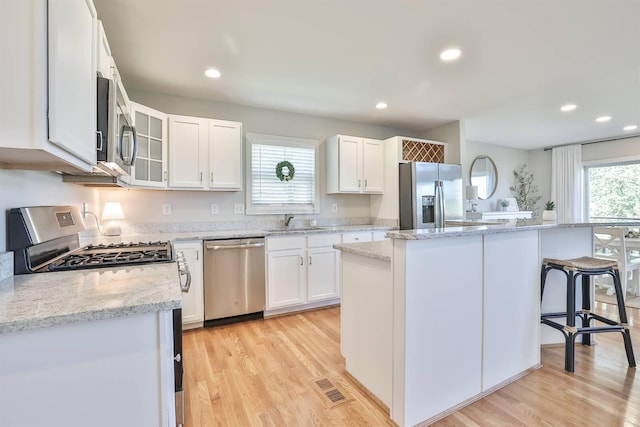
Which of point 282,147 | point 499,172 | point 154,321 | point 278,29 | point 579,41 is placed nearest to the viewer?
point 154,321

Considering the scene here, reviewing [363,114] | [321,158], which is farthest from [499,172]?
[321,158]

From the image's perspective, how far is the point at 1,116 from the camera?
2.75 ft

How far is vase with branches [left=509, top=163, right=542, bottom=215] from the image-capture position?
6277 mm

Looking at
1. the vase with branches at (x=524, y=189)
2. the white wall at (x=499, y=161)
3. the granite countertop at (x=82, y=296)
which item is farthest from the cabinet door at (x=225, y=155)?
the vase with branches at (x=524, y=189)

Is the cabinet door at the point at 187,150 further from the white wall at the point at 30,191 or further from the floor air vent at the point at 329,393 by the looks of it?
the floor air vent at the point at 329,393

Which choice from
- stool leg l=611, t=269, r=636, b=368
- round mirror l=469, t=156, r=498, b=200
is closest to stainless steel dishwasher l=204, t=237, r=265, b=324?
stool leg l=611, t=269, r=636, b=368

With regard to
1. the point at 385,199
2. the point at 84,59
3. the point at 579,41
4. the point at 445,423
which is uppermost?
the point at 579,41

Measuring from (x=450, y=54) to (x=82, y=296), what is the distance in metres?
2.84

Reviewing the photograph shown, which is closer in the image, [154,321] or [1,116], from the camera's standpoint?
[1,116]

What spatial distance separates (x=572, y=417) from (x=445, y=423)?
0.73m

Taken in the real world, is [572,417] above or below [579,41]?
below

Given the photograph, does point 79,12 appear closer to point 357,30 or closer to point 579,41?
point 357,30

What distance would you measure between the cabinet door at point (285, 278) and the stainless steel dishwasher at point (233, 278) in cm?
10

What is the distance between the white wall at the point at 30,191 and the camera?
50.0 inches
